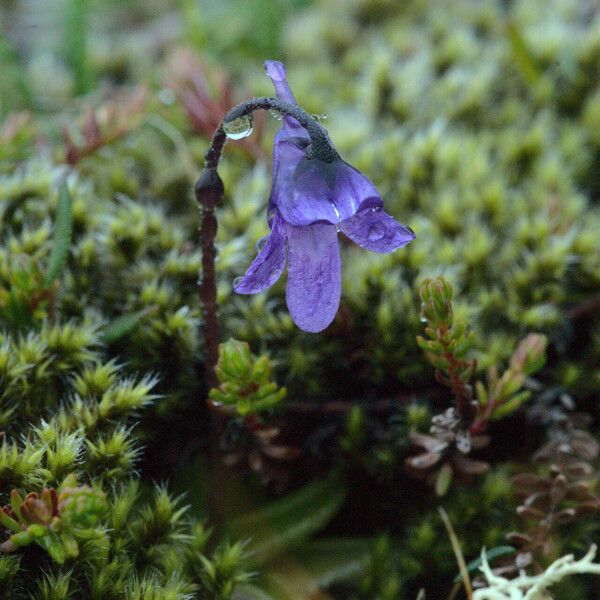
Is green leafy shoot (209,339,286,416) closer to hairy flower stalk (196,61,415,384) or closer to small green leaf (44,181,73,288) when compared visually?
hairy flower stalk (196,61,415,384)

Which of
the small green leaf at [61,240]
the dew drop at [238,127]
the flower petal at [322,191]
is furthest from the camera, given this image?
the small green leaf at [61,240]

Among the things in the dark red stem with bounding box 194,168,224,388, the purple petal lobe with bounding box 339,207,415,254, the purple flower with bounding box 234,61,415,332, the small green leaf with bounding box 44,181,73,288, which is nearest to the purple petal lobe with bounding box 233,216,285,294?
the purple flower with bounding box 234,61,415,332

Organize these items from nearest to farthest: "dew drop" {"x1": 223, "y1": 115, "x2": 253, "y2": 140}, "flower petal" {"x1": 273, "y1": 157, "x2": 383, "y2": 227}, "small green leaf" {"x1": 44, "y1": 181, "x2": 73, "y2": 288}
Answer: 1. "flower petal" {"x1": 273, "y1": 157, "x2": 383, "y2": 227}
2. "dew drop" {"x1": 223, "y1": 115, "x2": 253, "y2": 140}
3. "small green leaf" {"x1": 44, "y1": 181, "x2": 73, "y2": 288}

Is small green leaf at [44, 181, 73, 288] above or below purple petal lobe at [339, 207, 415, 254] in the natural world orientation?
above

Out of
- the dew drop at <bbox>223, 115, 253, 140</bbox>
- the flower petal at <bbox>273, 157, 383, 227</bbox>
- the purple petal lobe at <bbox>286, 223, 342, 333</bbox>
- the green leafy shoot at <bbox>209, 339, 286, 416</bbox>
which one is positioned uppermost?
the dew drop at <bbox>223, 115, 253, 140</bbox>

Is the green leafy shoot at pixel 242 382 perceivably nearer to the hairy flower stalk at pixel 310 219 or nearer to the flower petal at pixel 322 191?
the hairy flower stalk at pixel 310 219

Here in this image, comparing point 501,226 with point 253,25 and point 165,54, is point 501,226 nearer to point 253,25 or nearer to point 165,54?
point 253,25

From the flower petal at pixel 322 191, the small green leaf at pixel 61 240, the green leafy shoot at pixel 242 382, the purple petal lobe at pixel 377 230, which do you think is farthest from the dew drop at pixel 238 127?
the small green leaf at pixel 61 240

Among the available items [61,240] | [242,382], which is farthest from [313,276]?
[61,240]

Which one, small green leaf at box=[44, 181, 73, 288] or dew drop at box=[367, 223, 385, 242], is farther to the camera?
small green leaf at box=[44, 181, 73, 288]
